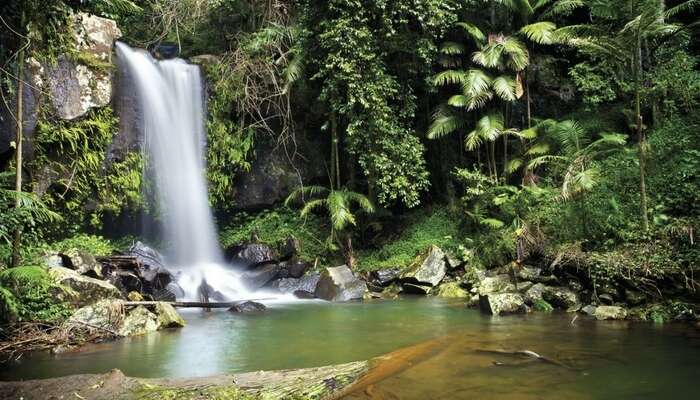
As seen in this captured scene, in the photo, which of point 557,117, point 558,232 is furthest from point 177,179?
point 557,117

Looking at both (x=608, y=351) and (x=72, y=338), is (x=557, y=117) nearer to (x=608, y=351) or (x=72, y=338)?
(x=608, y=351)

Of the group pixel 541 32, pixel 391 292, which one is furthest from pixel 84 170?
pixel 541 32

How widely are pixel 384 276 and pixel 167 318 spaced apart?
6070 millimetres

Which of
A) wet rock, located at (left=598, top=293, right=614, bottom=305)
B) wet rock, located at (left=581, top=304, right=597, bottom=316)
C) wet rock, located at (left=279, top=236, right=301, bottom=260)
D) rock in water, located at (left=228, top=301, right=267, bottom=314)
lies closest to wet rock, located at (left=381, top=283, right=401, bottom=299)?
wet rock, located at (left=279, top=236, right=301, bottom=260)

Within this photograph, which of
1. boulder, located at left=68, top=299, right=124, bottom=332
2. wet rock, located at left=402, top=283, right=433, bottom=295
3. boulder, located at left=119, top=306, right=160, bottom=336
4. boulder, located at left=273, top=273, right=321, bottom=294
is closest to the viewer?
boulder, located at left=68, top=299, right=124, bottom=332

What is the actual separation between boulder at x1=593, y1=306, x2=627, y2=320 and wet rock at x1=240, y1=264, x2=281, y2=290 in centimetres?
788

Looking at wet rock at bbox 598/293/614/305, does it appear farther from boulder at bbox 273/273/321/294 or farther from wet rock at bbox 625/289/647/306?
boulder at bbox 273/273/321/294

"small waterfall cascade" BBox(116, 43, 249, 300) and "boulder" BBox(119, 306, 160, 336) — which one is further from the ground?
"small waterfall cascade" BBox(116, 43, 249, 300)

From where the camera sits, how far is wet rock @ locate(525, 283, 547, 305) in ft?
30.4

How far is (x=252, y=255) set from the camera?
13336mm

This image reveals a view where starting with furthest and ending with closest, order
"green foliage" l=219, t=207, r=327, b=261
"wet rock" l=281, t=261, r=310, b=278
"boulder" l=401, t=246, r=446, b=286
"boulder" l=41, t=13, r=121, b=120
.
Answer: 1. "green foliage" l=219, t=207, r=327, b=261
2. "wet rock" l=281, t=261, r=310, b=278
3. "boulder" l=401, t=246, r=446, b=286
4. "boulder" l=41, t=13, r=121, b=120

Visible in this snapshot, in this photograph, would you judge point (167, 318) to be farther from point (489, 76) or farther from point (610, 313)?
point (489, 76)

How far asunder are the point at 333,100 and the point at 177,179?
4.99 meters

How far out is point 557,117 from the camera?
48.3ft
